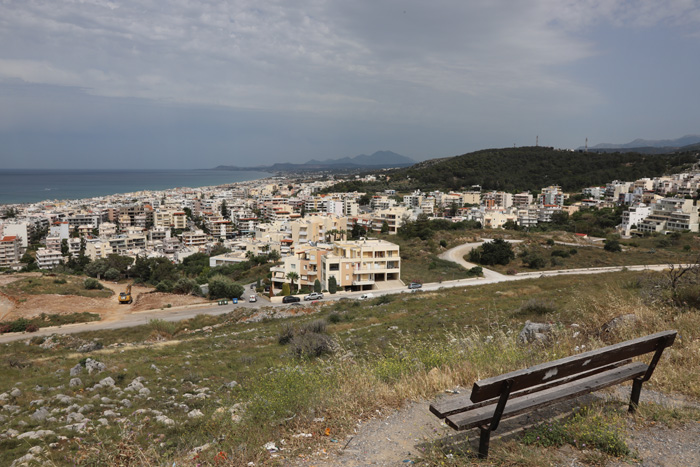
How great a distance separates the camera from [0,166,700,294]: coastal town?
34781 mm

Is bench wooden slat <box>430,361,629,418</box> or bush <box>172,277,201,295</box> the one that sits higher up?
bench wooden slat <box>430,361,629,418</box>

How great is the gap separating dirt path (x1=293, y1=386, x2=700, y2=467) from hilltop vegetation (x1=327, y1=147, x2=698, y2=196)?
11145 centimetres

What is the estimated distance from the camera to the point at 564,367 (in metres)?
3.31

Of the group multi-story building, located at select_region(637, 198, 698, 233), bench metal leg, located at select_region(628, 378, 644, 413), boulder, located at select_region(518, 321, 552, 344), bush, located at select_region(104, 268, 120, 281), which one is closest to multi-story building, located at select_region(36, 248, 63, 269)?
bush, located at select_region(104, 268, 120, 281)

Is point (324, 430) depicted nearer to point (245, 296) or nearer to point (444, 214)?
point (245, 296)

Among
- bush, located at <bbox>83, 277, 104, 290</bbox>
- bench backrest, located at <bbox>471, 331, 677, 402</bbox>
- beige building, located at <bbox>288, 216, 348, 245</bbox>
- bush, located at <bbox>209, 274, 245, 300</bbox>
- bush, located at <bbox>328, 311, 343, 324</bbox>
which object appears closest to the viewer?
bench backrest, located at <bbox>471, 331, 677, 402</bbox>

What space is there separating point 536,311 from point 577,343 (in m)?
7.05

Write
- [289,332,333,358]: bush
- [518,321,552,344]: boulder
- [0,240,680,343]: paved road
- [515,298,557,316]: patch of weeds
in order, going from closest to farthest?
[518,321,552,344]: boulder
[289,332,333,358]: bush
[515,298,557,316]: patch of weeds
[0,240,680,343]: paved road

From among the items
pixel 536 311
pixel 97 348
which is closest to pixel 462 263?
pixel 536 311

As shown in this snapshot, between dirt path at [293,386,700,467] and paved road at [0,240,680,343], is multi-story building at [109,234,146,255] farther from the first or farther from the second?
dirt path at [293,386,700,467]

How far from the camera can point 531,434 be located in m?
3.48

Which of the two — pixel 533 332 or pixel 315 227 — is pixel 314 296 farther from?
pixel 315 227

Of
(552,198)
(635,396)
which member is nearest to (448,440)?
(635,396)

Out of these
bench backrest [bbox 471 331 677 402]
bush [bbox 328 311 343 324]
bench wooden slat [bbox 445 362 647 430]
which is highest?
bench backrest [bbox 471 331 677 402]
